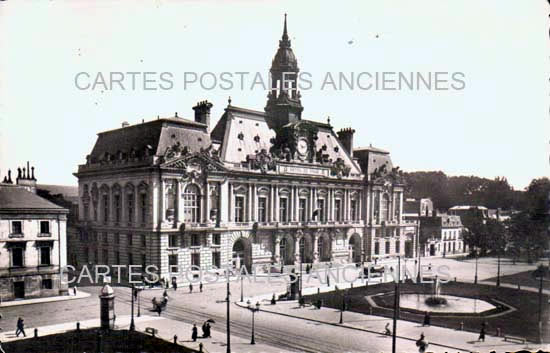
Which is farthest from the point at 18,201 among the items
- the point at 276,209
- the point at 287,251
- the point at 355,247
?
the point at 355,247

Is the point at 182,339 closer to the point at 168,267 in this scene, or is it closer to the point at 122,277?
the point at 168,267

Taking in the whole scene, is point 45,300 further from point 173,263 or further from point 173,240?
point 173,240

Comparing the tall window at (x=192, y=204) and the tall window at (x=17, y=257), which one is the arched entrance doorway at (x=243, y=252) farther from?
the tall window at (x=17, y=257)

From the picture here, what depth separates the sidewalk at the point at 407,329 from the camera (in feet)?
95.3

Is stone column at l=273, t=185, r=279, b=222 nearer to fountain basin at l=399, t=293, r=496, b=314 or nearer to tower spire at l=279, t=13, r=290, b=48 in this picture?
fountain basin at l=399, t=293, r=496, b=314

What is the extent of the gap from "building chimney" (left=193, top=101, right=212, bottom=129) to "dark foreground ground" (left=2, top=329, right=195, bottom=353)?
107 feet

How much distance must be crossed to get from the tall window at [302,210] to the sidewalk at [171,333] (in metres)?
33.2

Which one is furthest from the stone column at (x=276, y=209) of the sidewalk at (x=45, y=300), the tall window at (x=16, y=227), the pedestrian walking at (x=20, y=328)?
the pedestrian walking at (x=20, y=328)

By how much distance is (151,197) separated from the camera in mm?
50188

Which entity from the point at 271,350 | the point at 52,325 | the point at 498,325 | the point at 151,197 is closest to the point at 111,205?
the point at 151,197

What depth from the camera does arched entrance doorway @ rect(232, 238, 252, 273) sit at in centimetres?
5969

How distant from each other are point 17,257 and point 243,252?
2679cm

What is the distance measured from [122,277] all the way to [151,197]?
10432 millimetres

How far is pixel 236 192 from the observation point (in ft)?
192
